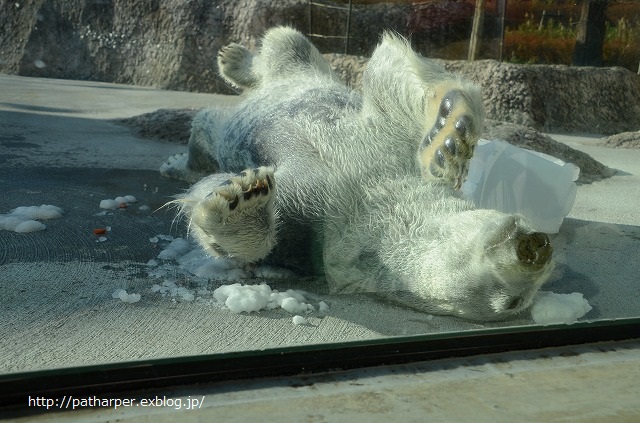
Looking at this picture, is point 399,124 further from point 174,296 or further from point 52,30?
point 52,30

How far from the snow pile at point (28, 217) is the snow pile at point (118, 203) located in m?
0.16

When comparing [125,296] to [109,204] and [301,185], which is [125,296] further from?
[301,185]

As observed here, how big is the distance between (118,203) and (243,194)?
1.38 feet

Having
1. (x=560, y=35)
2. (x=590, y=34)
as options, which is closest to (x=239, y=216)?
(x=560, y=35)

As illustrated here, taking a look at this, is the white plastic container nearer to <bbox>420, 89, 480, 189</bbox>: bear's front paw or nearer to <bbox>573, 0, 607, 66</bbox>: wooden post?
<bbox>420, 89, 480, 189</bbox>: bear's front paw

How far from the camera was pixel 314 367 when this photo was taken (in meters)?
1.44

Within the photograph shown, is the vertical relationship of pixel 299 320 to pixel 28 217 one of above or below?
below

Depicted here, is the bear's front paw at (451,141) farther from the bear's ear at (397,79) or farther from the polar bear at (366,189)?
the bear's ear at (397,79)

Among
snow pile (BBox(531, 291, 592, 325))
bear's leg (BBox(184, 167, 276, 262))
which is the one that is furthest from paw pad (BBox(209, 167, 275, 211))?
snow pile (BBox(531, 291, 592, 325))

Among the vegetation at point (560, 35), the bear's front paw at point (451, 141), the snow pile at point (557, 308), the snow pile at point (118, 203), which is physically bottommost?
the snow pile at point (557, 308)

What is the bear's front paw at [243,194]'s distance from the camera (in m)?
1.68

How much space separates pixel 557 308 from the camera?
5.53 feet

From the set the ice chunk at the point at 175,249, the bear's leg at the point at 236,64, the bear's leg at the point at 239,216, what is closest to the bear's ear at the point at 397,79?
the bear's leg at the point at 236,64

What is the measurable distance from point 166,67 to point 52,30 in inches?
10.7
